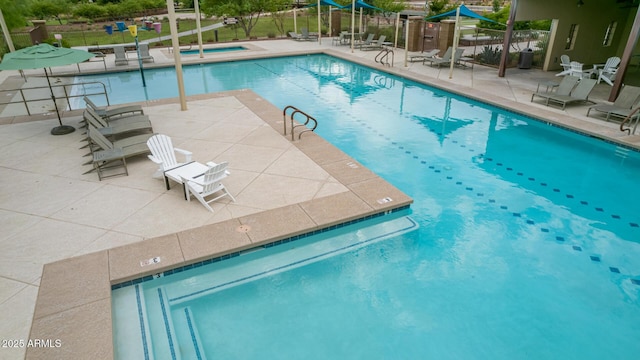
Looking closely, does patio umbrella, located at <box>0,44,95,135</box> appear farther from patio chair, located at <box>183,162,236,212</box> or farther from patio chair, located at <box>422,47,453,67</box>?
patio chair, located at <box>422,47,453,67</box>

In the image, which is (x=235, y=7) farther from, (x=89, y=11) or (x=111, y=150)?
(x=89, y=11)

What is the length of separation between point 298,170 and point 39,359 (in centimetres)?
474

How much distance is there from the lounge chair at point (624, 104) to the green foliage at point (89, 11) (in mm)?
46814

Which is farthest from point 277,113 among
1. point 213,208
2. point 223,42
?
point 223,42

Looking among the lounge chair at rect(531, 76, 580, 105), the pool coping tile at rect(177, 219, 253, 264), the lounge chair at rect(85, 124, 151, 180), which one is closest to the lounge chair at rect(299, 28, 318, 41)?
the lounge chair at rect(531, 76, 580, 105)

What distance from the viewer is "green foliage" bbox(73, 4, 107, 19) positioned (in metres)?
41.7

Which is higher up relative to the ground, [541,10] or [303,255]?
[541,10]

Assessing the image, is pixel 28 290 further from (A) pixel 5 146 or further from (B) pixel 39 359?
(A) pixel 5 146

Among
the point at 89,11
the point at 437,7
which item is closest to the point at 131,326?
the point at 437,7

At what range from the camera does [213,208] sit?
6242 mm

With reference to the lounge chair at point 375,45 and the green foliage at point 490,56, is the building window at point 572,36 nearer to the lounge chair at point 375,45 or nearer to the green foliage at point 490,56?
the green foliage at point 490,56

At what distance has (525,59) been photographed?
16719 mm

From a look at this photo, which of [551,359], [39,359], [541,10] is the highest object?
[541,10]

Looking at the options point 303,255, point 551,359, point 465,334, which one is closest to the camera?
point 551,359
